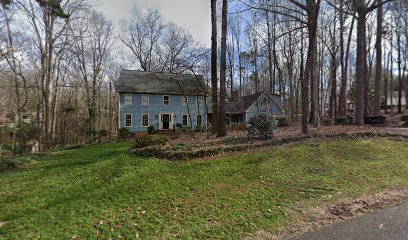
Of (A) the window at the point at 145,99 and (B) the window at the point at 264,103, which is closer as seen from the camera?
(A) the window at the point at 145,99

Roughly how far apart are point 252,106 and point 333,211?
25332mm

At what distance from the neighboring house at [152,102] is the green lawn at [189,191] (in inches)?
646

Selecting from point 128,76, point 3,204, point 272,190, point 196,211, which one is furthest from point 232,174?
point 128,76

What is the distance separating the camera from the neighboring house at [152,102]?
23.6 meters

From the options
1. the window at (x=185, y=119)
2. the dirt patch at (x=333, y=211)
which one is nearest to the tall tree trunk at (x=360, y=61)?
the dirt patch at (x=333, y=211)

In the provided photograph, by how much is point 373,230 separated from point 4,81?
26271 mm

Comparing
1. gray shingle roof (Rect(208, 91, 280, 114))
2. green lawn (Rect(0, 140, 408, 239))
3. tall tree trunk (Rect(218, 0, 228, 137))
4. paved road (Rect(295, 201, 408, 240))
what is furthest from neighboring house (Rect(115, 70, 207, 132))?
paved road (Rect(295, 201, 408, 240))

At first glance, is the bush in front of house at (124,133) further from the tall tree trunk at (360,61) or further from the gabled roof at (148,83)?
the tall tree trunk at (360,61)

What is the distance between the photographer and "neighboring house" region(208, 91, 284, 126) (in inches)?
1141

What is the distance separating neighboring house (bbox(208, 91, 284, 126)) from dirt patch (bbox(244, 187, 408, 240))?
23578 millimetres

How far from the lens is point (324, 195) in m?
4.82

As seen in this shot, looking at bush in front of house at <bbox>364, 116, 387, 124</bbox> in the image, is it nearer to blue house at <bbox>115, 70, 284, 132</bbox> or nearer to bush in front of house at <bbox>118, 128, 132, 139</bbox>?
blue house at <bbox>115, 70, 284, 132</bbox>

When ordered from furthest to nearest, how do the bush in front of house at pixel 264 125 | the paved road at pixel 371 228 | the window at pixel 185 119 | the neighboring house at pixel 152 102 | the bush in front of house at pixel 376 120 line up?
the window at pixel 185 119, the neighboring house at pixel 152 102, the bush in front of house at pixel 376 120, the bush in front of house at pixel 264 125, the paved road at pixel 371 228

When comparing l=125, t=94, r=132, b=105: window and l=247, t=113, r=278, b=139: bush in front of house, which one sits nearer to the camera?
l=247, t=113, r=278, b=139: bush in front of house
